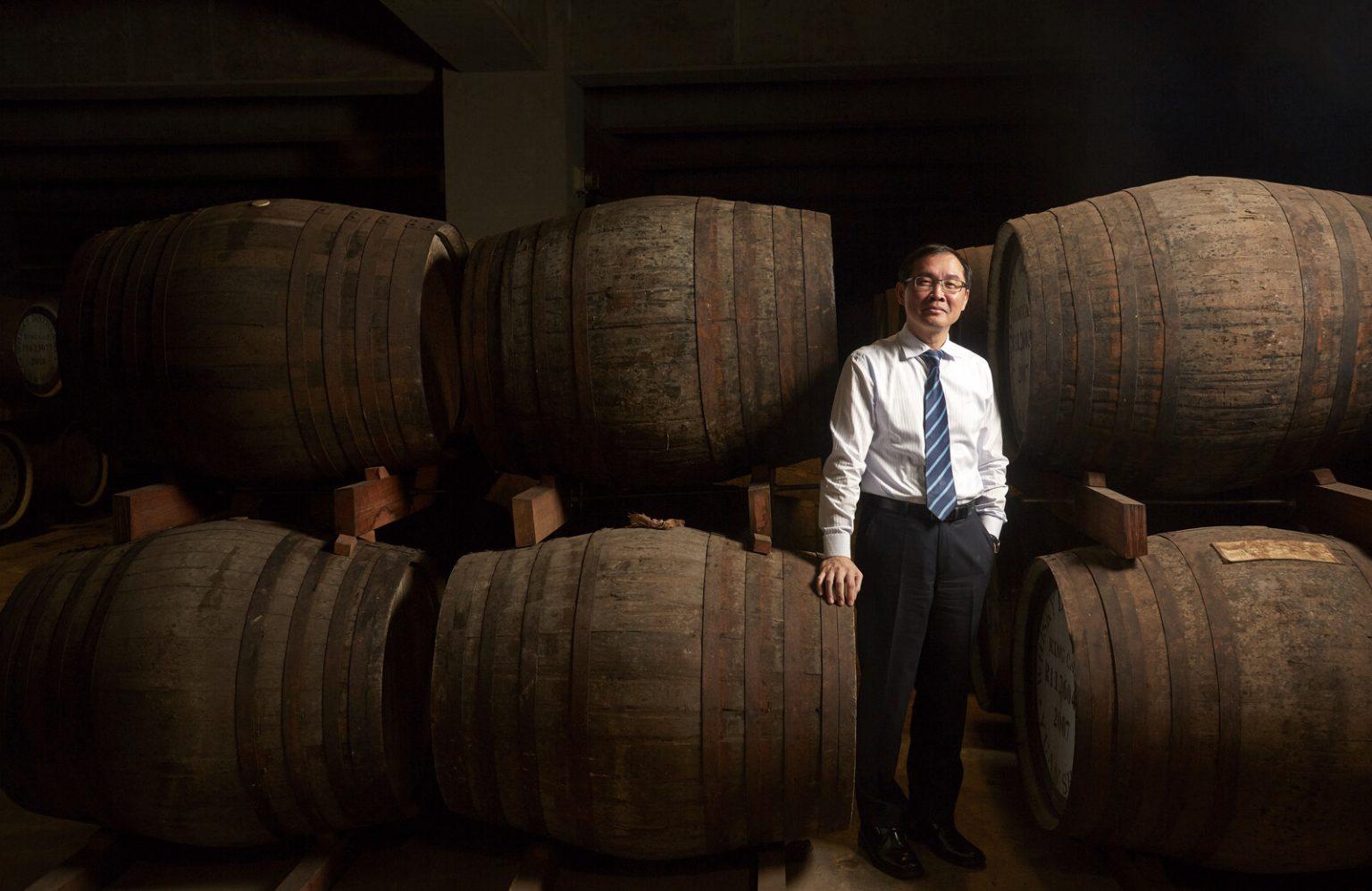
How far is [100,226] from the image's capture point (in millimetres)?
9531

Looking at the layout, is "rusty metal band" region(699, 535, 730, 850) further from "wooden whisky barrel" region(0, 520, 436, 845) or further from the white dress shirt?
"wooden whisky barrel" region(0, 520, 436, 845)

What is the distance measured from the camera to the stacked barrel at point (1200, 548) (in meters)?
1.94

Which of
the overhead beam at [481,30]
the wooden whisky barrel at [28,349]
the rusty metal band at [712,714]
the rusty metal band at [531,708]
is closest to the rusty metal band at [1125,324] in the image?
the rusty metal band at [712,714]

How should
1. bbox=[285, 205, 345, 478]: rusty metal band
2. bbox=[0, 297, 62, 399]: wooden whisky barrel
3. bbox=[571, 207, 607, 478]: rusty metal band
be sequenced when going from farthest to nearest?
bbox=[0, 297, 62, 399]: wooden whisky barrel
bbox=[285, 205, 345, 478]: rusty metal band
bbox=[571, 207, 607, 478]: rusty metal band

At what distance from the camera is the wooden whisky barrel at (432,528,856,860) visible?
1.99 m

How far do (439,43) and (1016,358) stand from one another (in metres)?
3.61

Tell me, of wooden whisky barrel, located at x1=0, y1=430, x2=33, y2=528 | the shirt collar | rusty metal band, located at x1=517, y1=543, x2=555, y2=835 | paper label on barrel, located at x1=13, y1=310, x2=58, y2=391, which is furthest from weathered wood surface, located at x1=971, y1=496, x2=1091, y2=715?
wooden whisky barrel, located at x1=0, y1=430, x2=33, y2=528

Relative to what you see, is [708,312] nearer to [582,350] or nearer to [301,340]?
[582,350]

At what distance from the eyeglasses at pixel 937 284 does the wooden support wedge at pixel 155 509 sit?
2542mm

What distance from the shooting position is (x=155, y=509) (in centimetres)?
268

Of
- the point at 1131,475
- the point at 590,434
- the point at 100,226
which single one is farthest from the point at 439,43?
the point at 100,226

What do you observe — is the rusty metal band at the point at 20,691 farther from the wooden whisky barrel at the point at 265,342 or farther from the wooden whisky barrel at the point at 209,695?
the wooden whisky barrel at the point at 265,342

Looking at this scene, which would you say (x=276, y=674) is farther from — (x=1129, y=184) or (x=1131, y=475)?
(x=1129, y=184)

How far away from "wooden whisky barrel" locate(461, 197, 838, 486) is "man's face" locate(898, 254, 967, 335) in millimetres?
258
